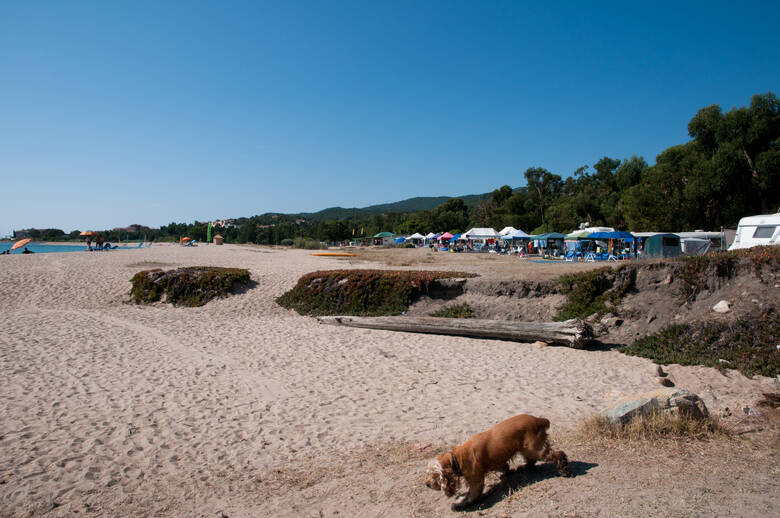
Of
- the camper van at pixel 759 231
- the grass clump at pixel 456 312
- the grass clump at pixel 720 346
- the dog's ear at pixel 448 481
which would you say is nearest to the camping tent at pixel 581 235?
the camper van at pixel 759 231

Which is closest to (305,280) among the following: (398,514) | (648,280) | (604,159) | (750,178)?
(648,280)

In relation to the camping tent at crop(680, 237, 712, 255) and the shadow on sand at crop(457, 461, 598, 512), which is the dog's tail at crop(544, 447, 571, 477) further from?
the camping tent at crop(680, 237, 712, 255)

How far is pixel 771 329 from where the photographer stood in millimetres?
8258

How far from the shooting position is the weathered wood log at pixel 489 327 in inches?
392

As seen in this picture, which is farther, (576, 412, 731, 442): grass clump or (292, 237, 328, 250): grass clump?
(292, 237, 328, 250): grass clump

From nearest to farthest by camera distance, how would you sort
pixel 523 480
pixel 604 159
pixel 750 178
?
pixel 523 480 < pixel 750 178 < pixel 604 159

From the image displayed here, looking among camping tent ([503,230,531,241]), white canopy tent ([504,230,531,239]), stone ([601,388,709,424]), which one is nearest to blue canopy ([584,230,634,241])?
camping tent ([503,230,531,241])

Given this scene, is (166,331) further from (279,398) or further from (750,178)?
(750,178)

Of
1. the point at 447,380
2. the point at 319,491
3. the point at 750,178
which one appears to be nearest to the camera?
the point at 319,491

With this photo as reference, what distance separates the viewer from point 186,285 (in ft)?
56.4

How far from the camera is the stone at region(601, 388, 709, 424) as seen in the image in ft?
15.0

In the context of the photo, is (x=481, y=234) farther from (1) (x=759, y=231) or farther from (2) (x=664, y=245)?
(1) (x=759, y=231)

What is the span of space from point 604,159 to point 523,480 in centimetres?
7248

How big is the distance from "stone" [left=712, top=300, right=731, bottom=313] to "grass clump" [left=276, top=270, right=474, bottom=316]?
7.39 m
